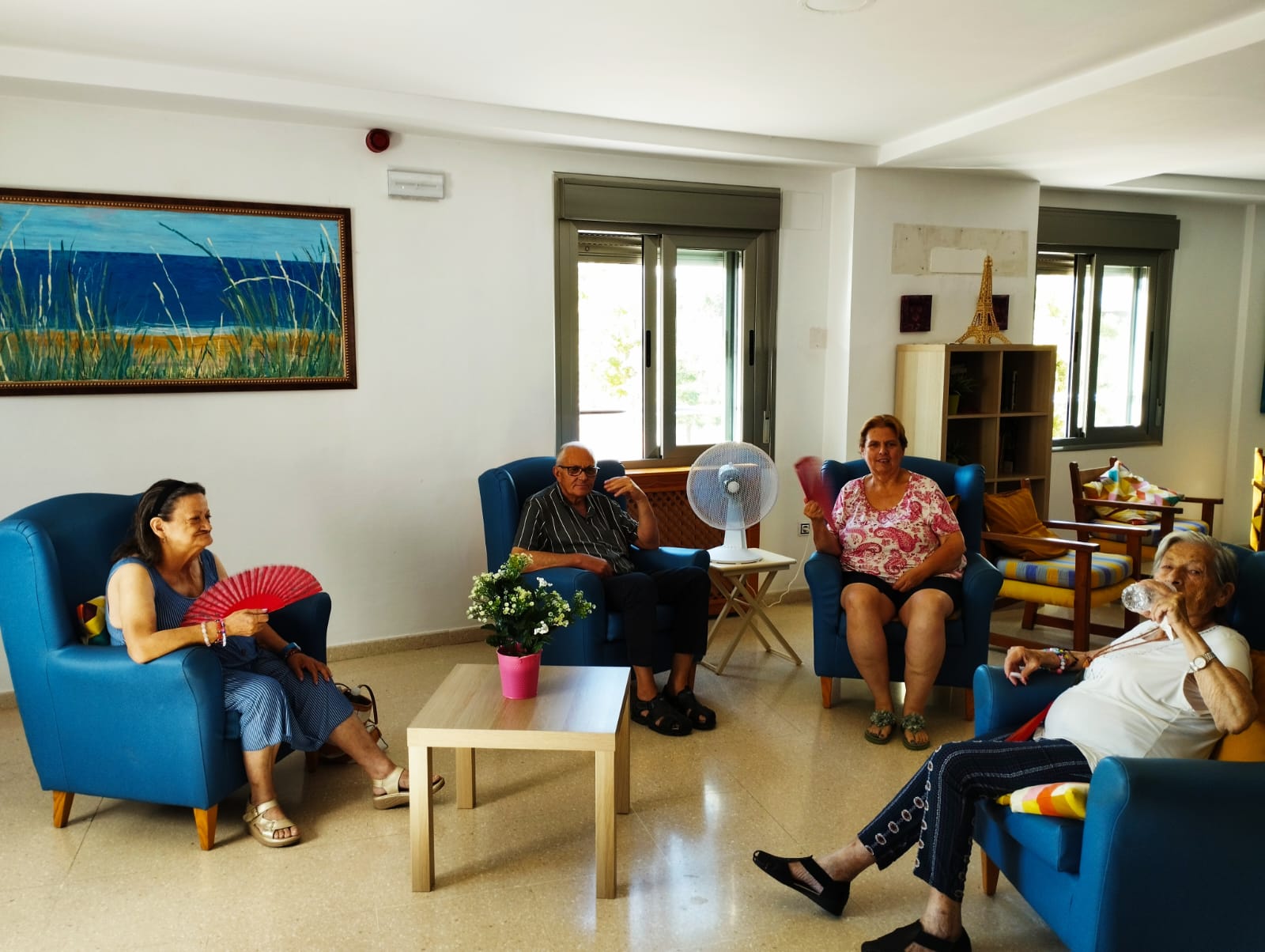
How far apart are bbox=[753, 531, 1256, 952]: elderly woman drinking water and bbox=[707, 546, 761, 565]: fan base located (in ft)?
6.27

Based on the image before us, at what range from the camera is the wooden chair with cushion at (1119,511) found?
5.00 metres

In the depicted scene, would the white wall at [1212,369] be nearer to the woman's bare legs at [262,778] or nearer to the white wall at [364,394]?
the white wall at [364,394]

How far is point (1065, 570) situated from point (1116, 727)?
7.58 ft

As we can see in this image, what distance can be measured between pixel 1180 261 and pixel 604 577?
4.88 m

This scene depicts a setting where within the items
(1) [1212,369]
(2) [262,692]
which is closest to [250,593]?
(2) [262,692]

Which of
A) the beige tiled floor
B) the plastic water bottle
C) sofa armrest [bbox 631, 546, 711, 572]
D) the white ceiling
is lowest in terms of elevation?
the beige tiled floor

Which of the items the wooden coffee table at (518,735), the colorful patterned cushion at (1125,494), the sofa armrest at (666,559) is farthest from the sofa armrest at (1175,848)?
the colorful patterned cushion at (1125,494)

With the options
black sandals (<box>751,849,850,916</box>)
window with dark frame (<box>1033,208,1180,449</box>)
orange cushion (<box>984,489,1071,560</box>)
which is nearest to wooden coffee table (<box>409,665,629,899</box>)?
black sandals (<box>751,849,850,916</box>)

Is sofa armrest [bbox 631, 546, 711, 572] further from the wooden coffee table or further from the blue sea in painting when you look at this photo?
the blue sea in painting

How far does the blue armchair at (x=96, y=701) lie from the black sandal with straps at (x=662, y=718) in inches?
55.7

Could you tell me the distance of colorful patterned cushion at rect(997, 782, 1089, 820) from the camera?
1939 millimetres

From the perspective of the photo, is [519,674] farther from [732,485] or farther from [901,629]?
[732,485]

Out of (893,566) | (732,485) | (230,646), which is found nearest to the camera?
(230,646)

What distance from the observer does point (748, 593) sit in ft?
14.1
